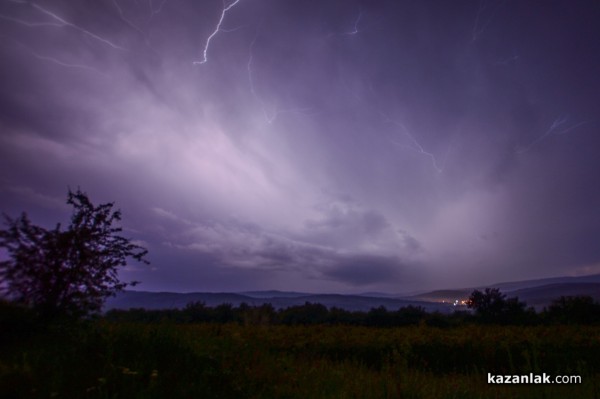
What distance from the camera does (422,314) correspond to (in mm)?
23766

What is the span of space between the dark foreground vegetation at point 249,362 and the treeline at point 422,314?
7421 millimetres

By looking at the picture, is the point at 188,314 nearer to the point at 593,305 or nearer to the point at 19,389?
the point at 19,389

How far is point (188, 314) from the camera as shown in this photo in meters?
21.1

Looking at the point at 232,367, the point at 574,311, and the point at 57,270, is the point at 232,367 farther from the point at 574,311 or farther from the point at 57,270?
the point at 574,311

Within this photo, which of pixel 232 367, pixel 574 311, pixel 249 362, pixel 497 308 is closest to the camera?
pixel 232 367

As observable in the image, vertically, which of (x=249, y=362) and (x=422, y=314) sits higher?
(x=249, y=362)

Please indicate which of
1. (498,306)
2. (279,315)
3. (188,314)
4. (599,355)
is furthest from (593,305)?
(188,314)

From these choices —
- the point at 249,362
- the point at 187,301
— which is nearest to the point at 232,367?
the point at 249,362

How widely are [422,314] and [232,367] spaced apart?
2027 cm

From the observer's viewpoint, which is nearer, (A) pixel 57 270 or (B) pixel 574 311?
(A) pixel 57 270

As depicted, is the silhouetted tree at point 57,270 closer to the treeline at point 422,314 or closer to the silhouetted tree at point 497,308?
the treeline at point 422,314

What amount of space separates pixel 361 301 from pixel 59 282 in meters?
117

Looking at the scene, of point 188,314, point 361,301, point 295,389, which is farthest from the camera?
point 361,301

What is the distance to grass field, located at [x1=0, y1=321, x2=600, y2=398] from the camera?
15.0 feet
